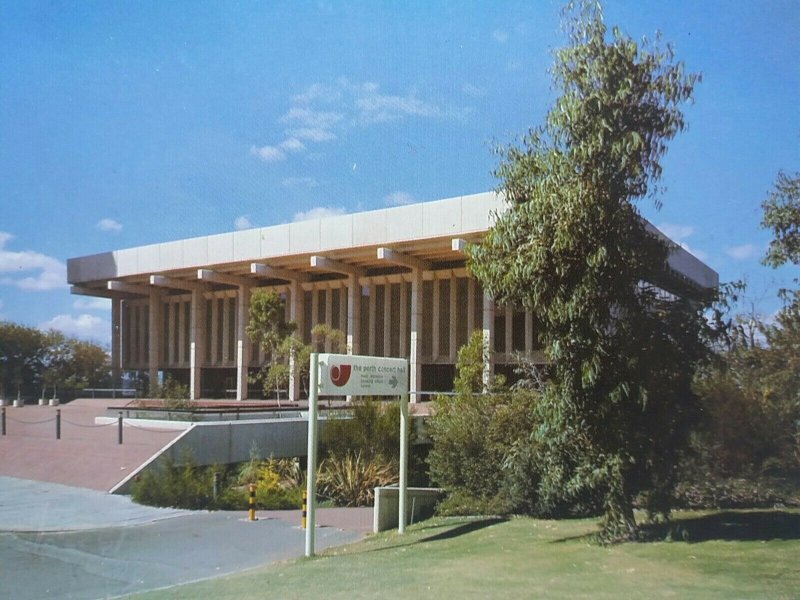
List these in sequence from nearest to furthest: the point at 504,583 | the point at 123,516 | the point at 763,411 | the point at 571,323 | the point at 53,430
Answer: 1. the point at 504,583
2. the point at 571,323
3. the point at 763,411
4. the point at 123,516
5. the point at 53,430

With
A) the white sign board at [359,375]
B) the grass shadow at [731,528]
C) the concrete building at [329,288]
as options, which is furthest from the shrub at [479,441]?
the concrete building at [329,288]

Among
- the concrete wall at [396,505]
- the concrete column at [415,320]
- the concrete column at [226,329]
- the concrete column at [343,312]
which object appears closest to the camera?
the concrete wall at [396,505]

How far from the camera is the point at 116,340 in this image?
61344 mm

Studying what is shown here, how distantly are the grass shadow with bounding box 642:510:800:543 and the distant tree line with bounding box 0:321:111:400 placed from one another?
38.8m

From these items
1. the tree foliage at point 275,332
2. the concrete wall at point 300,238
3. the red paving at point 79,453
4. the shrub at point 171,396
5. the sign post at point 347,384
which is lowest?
the red paving at point 79,453

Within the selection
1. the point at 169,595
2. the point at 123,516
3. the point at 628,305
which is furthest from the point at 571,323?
the point at 123,516

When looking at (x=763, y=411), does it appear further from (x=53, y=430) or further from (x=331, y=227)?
(x=331, y=227)

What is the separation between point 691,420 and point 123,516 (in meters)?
10.8

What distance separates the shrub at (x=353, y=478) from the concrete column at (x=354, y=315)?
21.8 meters

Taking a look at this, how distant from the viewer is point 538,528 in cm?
1423

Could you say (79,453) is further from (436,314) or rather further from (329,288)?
(329,288)

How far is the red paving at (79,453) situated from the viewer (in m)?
20.0

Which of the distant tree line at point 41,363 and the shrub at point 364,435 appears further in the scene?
the distant tree line at point 41,363

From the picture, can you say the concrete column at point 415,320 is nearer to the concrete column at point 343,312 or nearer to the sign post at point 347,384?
the concrete column at point 343,312
